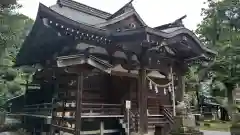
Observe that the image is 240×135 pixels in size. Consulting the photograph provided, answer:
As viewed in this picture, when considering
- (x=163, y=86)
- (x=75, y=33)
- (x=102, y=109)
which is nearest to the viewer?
(x=75, y=33)

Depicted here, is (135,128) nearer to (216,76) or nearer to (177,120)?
(177,120)

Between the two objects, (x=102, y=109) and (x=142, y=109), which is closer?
(x=102, y=109)

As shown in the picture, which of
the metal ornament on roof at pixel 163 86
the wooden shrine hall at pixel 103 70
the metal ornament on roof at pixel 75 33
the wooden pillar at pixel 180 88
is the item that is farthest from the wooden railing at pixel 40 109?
the wooden pillar at pixel 180 88

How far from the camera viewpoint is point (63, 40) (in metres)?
10.1

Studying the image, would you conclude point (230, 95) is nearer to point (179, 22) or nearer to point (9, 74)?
point (179, 22)

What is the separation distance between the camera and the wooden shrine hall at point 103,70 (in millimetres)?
8820

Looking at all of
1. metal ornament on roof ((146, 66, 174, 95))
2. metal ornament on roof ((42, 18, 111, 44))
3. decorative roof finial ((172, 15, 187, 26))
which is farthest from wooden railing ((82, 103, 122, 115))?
decorative roof finial ((172, 15, 187, 26))

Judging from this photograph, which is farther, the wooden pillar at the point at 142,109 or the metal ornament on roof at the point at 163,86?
the metal ornament on roof at the point at 163,86

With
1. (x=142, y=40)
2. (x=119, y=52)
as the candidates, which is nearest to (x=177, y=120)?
(x=142, y=40)

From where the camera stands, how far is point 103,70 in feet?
28.3

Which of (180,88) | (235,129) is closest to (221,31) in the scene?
(180,88)

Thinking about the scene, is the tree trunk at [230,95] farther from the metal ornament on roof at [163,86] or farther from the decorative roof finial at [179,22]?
the decorative roof finial at [179,22]

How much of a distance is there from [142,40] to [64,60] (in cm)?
297

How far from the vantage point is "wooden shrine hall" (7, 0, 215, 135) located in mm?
8820
